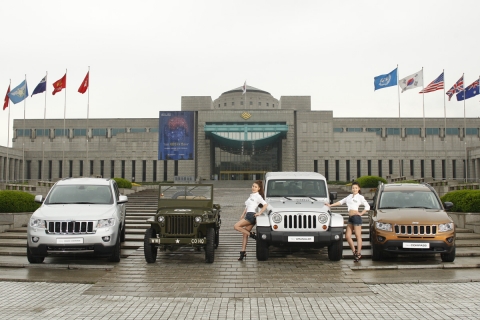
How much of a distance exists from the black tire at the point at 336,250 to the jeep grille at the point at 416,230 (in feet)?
4.65

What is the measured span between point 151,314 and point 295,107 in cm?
7005

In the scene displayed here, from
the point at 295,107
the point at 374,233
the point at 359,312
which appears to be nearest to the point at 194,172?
the point at 295,107

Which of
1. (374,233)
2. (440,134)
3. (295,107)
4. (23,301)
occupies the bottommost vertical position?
(23,301)

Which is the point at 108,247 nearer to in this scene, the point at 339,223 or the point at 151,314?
the point at 151,314

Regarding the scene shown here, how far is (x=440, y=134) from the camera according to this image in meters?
70.8

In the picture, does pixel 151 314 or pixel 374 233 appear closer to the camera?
pixel 151 314

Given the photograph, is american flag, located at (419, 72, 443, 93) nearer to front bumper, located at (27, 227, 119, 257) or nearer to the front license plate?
the front license plate

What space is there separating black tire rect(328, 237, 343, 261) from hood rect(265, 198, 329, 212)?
0.82m

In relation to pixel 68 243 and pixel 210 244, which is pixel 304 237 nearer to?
pixel 210 244

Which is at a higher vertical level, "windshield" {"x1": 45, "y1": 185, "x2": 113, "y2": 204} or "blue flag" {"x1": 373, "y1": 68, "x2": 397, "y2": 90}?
"blue flag" {"x1": 373, "y1": 68, "x2": 397, "y2": 90}

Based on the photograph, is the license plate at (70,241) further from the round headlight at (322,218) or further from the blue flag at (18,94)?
the blue flag at (18,94)

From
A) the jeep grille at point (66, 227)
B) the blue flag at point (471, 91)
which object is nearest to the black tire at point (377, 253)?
the jeep grille at point (66, 227)

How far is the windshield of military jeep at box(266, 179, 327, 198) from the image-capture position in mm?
12539

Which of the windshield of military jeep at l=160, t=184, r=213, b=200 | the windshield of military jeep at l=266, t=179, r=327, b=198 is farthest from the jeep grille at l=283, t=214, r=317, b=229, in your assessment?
the windshield of military jeep at l=160, t=184, r=213, b=200
